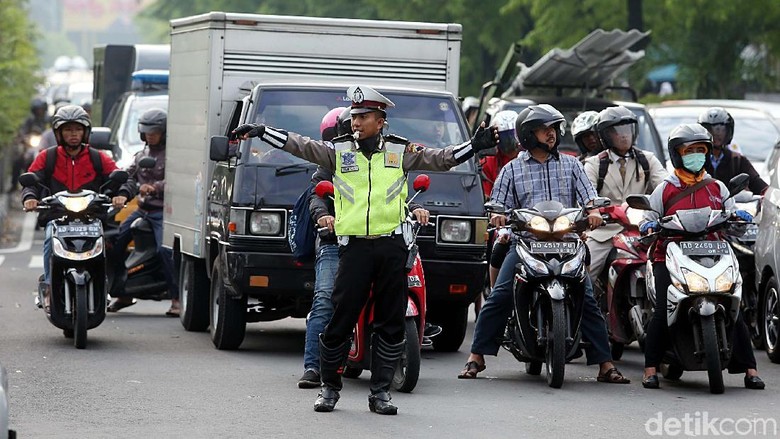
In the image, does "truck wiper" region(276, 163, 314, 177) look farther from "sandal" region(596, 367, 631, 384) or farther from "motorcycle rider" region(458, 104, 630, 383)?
"sandal" region(596, 367, 631, 384)

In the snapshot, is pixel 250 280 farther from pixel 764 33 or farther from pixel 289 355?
pixel 764 33

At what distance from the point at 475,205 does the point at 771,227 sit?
2.21 metres

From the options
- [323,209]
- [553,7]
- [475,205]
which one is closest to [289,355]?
[475,205]

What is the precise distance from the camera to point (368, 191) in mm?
9391

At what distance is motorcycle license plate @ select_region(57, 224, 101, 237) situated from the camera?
1259 cm

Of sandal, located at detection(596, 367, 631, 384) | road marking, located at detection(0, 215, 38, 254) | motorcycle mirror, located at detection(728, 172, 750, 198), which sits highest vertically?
motorcycle mirror, located at detection(728, 172, 750, 198)

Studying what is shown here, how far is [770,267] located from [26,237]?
15989 mm

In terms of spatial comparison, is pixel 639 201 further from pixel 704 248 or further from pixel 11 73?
pixel 11 73

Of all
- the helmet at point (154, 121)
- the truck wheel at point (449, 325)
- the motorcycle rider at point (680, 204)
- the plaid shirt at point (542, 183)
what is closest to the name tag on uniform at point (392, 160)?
the plaid shirt at point (542, 183)

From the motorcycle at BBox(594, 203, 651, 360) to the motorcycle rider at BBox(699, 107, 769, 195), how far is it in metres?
2.09

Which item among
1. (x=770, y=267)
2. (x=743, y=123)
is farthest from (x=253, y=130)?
(x=743, y=123)

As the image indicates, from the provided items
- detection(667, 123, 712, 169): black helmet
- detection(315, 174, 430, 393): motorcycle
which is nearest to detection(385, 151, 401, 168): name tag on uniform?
detection(315, 174, 430, 393): motorcycle

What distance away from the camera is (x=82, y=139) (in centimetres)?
1323

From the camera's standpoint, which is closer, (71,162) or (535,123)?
(535,123)
